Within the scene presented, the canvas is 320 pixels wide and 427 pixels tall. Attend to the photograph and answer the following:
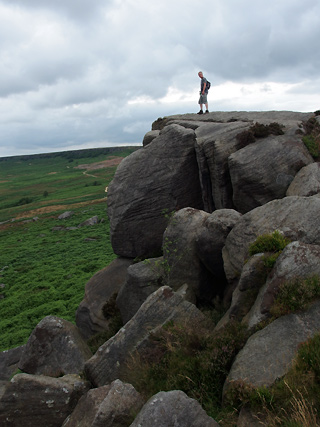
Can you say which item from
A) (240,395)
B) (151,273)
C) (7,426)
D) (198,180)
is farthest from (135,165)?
(240,395)

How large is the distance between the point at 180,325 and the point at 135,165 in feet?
54.2

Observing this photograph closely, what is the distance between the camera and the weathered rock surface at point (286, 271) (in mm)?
11633

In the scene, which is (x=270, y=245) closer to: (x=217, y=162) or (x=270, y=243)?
(x=270, y=243)

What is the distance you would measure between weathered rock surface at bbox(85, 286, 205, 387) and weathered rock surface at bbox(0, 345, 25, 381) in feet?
37.4

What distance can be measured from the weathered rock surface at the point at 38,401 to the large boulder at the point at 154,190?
14378 mm

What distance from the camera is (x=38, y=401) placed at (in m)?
13.5

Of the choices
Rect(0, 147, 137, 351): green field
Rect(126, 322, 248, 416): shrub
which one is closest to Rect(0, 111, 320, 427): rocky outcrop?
Rect(126, 322, 248, 416): shrub

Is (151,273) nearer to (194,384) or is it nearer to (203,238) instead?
(203,238)

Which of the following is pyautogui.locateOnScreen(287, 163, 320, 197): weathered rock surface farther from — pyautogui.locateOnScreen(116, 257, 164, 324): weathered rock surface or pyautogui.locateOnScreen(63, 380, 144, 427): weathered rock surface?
pyautogui.locateOnScreen(63, 380, 144, 427): weathered rock surface

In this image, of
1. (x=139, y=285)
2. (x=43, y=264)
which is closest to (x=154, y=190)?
(x=139, y=285)

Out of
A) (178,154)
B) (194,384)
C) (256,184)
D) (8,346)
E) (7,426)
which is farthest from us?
(8,346)

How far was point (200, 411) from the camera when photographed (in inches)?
352

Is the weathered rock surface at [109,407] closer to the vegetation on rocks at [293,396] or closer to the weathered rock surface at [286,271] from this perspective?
the vegetation on rocks at [293,396]

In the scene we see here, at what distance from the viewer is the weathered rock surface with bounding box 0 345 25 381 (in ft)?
75.8
